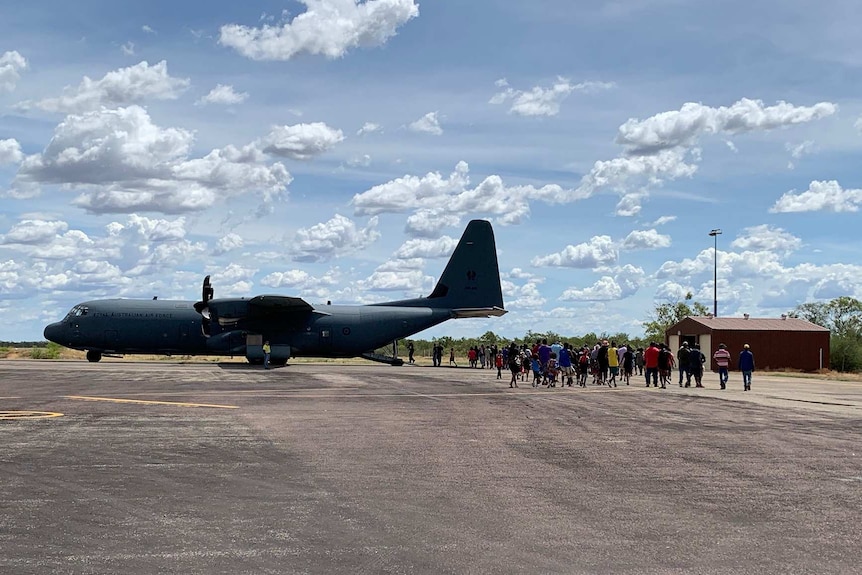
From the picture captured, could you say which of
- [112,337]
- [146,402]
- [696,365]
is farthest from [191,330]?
[696,365]

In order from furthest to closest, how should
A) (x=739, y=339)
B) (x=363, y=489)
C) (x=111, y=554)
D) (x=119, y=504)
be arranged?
(x=739, y=339)
(x=363, y=489)
(x=119, y=504)
(x=111, y=554)

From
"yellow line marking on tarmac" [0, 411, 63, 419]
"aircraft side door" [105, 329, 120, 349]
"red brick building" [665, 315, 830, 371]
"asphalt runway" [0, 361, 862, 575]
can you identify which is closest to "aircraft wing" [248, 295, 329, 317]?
"aircraft side door" [105, 329, 120, 349]

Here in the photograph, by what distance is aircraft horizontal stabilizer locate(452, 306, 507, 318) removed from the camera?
5056 centimetres

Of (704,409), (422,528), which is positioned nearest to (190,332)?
(704,409)

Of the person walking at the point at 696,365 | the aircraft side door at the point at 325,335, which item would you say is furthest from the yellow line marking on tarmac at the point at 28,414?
the aircraft side door at the point at 325,335

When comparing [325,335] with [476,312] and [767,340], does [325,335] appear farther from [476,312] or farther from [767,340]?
[767,340]

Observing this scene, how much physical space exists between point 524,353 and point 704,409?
17.9 meters

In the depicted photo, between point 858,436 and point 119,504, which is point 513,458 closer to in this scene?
point 119,504

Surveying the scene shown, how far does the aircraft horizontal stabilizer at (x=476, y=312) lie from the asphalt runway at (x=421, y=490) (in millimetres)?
29385

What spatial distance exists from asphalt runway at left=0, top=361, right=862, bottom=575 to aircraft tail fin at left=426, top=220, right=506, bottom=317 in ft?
97.9

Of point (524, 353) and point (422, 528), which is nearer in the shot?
point (422, 528)

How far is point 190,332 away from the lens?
46250 millimetres

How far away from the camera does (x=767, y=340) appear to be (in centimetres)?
6059

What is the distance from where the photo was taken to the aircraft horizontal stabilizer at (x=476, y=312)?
5056 centimetres
